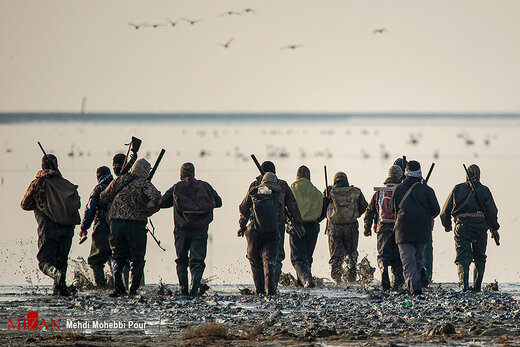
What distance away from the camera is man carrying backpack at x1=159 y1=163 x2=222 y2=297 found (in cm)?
1591

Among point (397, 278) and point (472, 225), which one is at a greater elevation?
point (472, 225)

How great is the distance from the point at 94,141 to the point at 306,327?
2403cm

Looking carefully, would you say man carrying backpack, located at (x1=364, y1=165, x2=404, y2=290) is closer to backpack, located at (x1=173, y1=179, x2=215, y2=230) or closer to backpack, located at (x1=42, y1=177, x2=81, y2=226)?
backpack, located at (x1=173, y1=179, x2=215, y2=230)

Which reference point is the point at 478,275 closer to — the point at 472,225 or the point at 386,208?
the point at 472,225

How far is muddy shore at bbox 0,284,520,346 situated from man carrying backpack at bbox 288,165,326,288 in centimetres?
188

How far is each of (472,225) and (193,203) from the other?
14.4 ft

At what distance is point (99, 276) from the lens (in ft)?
55.3

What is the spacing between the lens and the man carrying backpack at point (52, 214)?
15984 mm

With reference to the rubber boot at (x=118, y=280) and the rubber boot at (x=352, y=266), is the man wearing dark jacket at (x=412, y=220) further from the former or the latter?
the rubber boot at (x=118, y=280)

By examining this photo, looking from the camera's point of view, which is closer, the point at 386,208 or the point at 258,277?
the point at 258,277

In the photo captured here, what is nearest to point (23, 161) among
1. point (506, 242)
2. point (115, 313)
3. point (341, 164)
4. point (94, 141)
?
point (94, 141)

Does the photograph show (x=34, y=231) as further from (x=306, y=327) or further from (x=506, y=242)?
(x=306, y=327)

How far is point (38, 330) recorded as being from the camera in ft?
38.9
